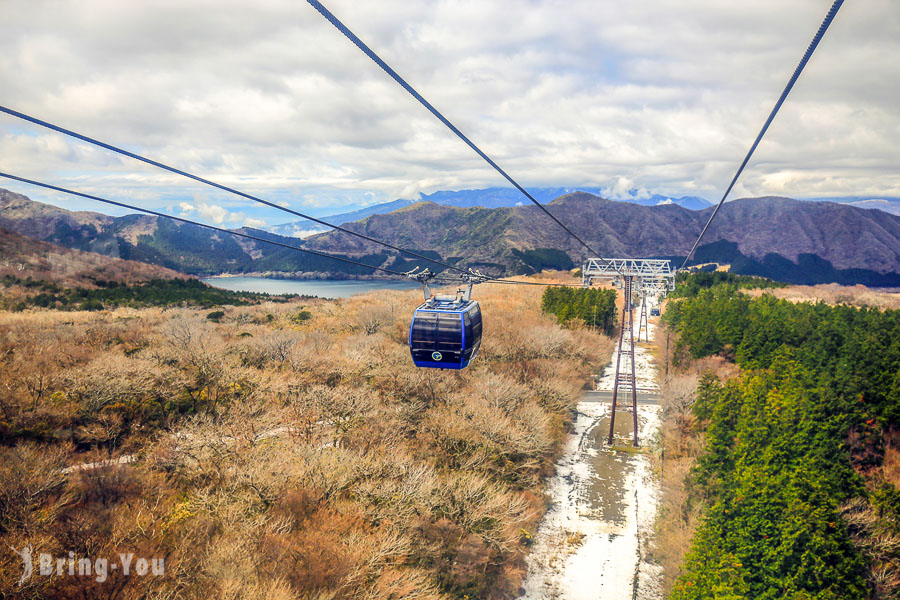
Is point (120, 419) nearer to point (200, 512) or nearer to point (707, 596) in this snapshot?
point (200, 512)

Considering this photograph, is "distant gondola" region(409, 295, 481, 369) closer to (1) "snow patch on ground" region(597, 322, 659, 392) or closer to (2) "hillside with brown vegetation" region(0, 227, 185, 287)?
(1) "snow patch on ground" region(597, 322, 659, 392)

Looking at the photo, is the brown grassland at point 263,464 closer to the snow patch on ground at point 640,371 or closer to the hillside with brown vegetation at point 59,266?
the snow patch on ground at point 640,371

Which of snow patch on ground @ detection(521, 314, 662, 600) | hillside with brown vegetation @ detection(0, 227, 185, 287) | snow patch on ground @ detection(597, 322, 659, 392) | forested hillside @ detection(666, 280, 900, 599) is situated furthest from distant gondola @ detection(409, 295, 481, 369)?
hillside with brown vegetation @ detection(0, 227, 185, 287)

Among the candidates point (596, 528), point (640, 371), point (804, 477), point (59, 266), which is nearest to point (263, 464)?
point (596, 528)

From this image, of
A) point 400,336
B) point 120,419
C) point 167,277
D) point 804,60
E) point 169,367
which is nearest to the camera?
point 804,60

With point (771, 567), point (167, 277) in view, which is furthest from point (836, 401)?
point (167, 277)

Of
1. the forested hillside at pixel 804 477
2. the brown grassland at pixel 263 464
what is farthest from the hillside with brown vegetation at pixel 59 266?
the forested hillside at pixel 804 477
